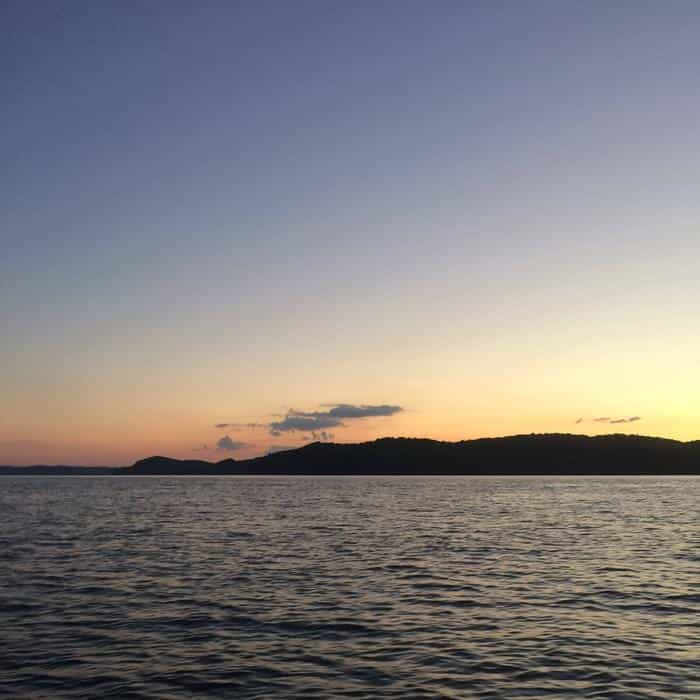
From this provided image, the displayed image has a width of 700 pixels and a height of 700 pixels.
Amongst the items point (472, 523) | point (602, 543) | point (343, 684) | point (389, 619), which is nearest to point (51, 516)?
point (472, 523)

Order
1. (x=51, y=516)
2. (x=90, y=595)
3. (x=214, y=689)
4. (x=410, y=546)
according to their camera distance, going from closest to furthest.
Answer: (x=214, y=689) < (x=90, y=595) < (x=410, y=546) < (x=51, y=516)

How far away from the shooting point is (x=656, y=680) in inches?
814

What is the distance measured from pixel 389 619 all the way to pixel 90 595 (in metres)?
14.8

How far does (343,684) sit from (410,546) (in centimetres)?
3494

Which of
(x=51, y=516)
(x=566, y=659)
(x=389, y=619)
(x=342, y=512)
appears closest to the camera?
(x=566, y=659)

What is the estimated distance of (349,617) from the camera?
95.5 ft

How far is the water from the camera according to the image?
20.7m

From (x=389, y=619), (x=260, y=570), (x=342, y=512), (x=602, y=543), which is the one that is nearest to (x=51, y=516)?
(x=342, y=512)

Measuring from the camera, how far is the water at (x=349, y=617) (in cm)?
2070

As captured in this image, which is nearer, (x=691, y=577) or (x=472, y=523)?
(x=691, y=577)

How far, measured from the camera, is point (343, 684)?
20.3 metres

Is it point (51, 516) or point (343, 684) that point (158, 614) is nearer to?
point (343, 684)

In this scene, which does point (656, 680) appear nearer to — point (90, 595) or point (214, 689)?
point (214, 689)

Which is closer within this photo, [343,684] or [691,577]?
[343,684]
